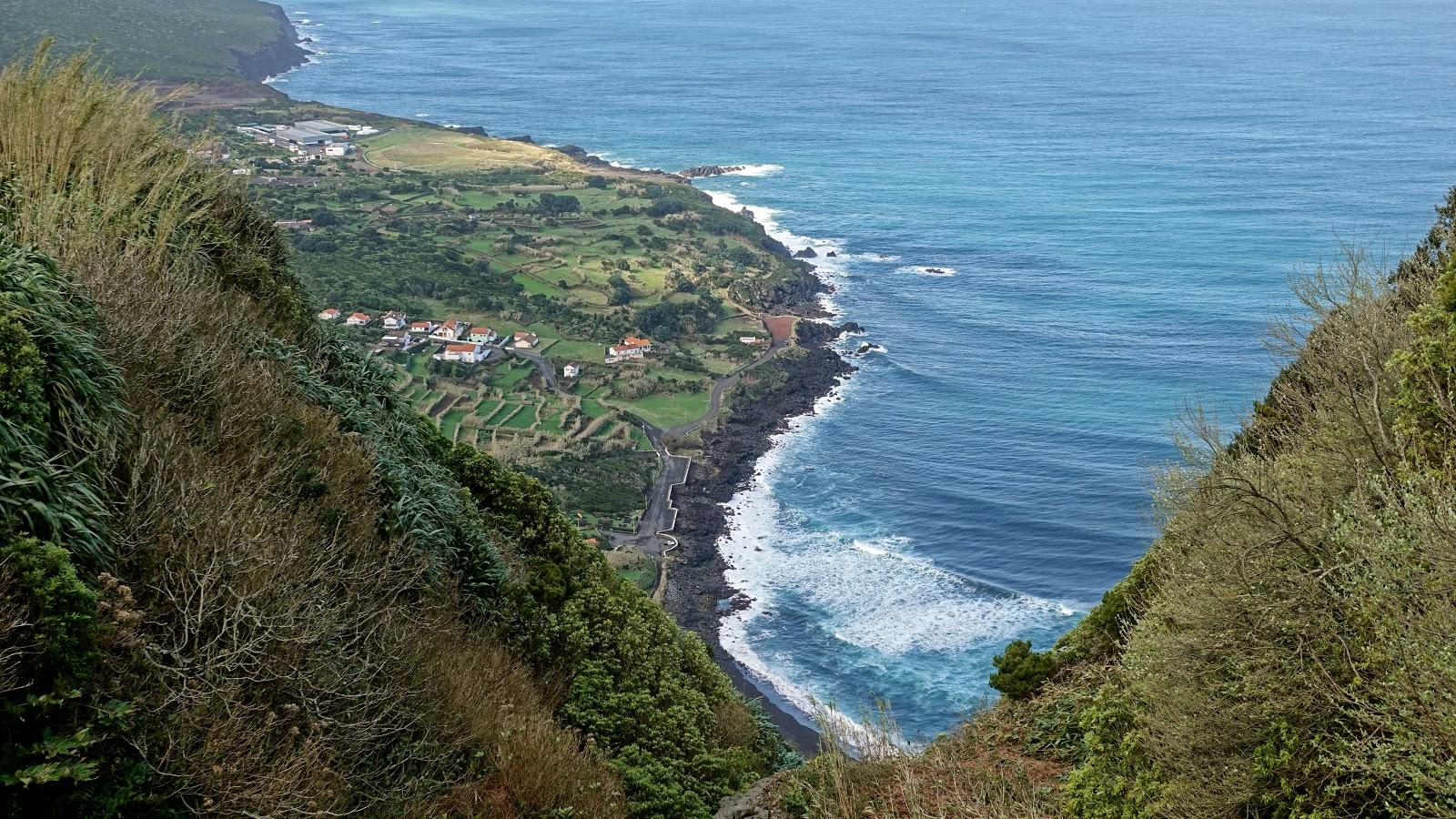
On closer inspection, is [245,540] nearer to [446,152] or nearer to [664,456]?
[664,456]

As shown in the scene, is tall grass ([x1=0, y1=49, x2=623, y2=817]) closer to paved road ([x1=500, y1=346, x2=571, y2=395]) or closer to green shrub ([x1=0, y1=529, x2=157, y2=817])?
green shrub ([x1=0, y1=529, x2=157, y2=817])

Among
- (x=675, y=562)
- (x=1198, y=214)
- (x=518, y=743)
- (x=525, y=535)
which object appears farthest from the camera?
(x=1198, y=214)

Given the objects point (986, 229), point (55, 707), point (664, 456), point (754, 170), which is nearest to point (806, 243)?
point (986, 229)

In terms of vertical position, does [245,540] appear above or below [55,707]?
above

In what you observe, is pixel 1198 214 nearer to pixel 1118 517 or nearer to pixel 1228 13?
pixel 1118 517

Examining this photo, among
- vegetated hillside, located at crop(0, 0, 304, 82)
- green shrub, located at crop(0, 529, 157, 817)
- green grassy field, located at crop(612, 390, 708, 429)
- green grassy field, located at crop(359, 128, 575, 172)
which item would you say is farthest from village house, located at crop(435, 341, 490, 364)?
vegetated hillside, located at crop(0, 0, 304, 82)

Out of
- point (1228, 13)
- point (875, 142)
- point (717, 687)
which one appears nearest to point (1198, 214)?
point (875, 142)
